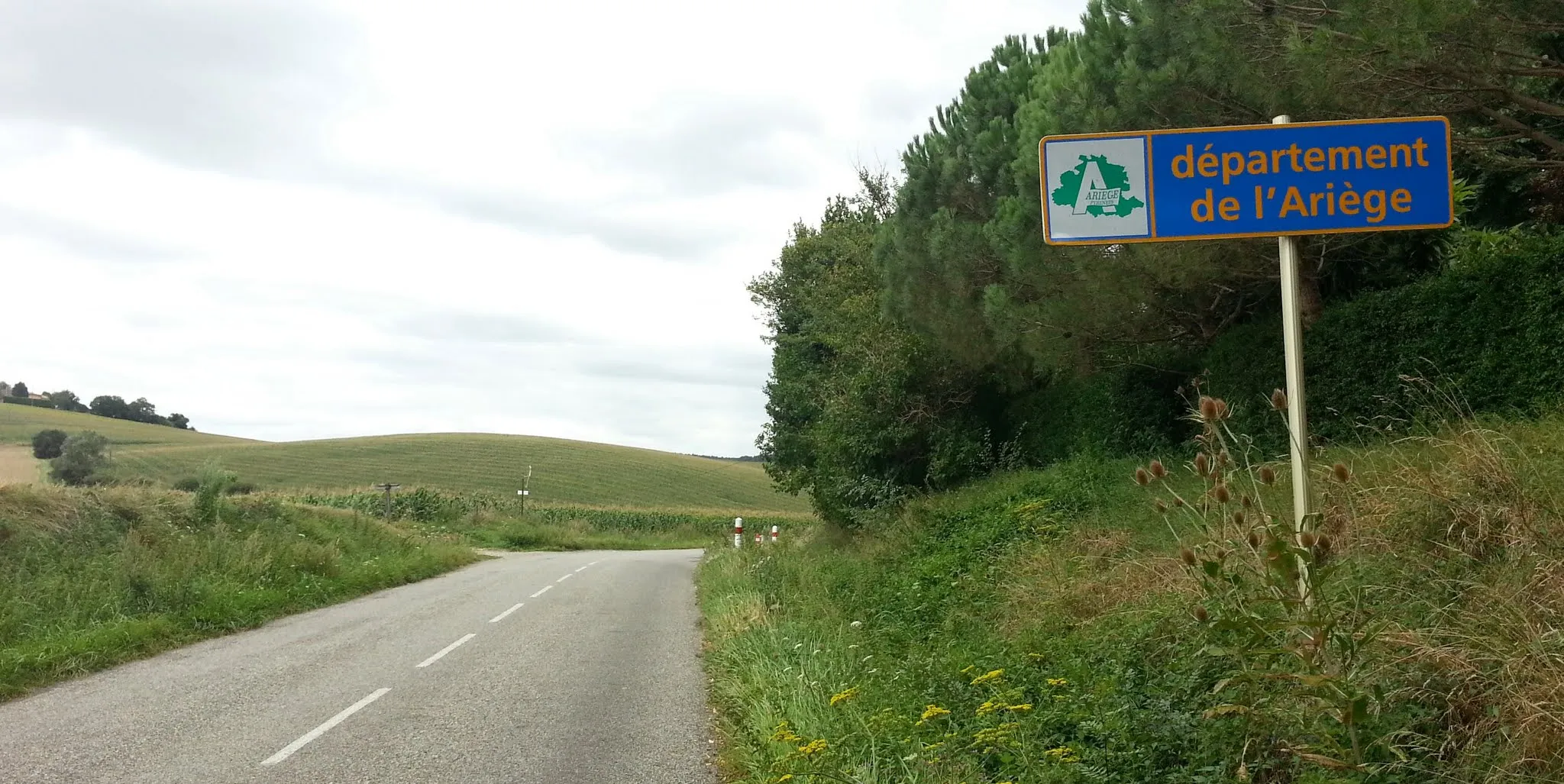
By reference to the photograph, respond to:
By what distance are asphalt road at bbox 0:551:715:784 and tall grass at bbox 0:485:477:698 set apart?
1.94ft

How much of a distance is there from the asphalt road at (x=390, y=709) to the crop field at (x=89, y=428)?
5909 centimetres

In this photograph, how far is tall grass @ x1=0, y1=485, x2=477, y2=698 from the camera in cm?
1118

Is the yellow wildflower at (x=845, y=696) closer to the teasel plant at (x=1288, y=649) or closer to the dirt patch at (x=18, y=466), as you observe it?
the teasel plant at (x=1288, y=649)

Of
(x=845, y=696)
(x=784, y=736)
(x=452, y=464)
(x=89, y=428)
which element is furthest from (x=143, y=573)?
(x=89, y=428)

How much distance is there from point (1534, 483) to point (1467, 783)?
2.69 m

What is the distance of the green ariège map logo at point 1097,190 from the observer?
5211mm

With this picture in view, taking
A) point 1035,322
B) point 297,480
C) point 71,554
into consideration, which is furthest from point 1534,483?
point 297,480

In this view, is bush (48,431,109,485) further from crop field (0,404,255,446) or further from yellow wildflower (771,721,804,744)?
yellow wildflower (771,721,804,744)

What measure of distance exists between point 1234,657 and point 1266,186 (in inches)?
93.8

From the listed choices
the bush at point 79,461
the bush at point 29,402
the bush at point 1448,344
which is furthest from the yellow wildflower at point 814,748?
the bush at point 29,402

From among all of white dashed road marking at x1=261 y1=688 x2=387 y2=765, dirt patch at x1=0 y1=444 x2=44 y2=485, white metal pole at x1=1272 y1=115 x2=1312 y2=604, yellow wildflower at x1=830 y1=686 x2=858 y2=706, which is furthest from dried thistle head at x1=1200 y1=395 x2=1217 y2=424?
dirt patch at x1=0 y1=444 x2=44 y2=485

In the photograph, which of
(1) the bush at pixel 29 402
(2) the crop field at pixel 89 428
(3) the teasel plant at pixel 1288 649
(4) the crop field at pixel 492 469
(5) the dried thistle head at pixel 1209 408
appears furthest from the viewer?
(1) the bush at pixel 29 402

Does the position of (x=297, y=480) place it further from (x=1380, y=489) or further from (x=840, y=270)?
(x=1380, y=489)

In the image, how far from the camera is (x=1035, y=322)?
13141 millimetres
